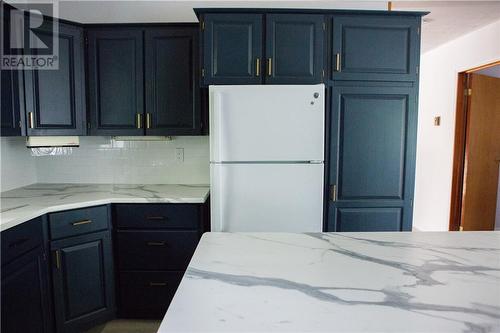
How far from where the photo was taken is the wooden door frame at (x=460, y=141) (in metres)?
3.67

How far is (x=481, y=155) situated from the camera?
368 centimetres

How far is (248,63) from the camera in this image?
2.13m

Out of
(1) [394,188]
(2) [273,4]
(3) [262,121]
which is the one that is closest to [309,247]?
(3) [262,121]

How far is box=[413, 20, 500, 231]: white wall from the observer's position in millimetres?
3414

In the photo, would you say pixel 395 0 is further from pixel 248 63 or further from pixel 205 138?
pixel 205 138

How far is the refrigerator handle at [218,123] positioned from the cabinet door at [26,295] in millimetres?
1106

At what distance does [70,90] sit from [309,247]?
202 cm

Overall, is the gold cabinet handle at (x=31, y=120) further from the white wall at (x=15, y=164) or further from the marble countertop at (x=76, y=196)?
the marble countertop at (x=76, y=196)

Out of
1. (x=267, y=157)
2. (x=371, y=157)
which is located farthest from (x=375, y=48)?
(x=267, y=157)

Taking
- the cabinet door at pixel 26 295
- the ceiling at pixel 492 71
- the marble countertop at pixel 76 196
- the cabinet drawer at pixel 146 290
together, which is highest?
the ceiling at pixel 492 71

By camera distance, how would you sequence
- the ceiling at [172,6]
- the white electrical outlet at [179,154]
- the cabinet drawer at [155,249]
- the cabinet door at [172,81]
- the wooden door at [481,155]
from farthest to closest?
the wooden door at [481,155], the white electrical outlet at [179,154], the ceiling at [172,6], the cabinet door at [172,81], the cabinet drawer at [155,249]

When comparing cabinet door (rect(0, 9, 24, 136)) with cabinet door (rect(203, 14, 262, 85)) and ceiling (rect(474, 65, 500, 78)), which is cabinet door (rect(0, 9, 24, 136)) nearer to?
cabinet door (rect(203, 14, 262, 85))

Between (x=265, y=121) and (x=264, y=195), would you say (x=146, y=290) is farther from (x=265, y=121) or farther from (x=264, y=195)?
(x=265, y=121)

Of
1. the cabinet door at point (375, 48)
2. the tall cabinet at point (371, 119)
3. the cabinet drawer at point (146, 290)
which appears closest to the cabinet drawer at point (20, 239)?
the cabinet drawer at point (146, 290)
